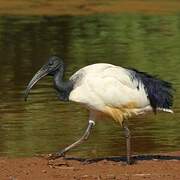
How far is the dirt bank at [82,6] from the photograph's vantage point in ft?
92.4

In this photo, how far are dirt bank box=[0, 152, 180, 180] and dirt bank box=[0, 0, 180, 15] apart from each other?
18120mm

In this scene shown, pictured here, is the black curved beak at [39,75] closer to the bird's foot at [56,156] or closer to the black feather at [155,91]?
the bird's foot at [56,156]

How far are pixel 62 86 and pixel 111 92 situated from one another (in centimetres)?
61

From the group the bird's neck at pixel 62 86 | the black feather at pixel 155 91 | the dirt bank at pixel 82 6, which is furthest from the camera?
the dirt bank at pixel 82 6

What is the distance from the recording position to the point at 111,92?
941 cm

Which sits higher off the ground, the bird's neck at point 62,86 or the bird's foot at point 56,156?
the bird's neck at point 62,86

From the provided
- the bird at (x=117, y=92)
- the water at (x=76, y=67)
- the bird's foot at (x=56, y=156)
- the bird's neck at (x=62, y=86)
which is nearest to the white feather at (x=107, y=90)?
the bird at (x=117, y=92)

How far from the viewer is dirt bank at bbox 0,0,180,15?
2816 centimetres

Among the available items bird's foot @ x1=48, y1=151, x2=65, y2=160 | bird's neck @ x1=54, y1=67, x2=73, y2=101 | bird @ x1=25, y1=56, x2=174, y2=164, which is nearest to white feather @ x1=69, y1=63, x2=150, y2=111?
bird @ x1=25, y1=56, x2=174, y2=164

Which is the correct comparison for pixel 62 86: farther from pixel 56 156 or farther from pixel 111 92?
pixel 56 156

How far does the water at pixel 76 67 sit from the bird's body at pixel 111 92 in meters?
1.31

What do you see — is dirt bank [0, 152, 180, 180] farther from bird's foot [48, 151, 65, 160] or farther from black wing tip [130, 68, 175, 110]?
black wing tip [130, 68, 175, 110]

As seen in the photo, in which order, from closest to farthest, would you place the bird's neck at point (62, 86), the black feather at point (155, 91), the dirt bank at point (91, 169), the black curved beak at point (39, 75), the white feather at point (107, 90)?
1. the dirt bank at point (91, 169)
2. the white feather at point (107, 90)
3. the black feather at point (155, 91)
4. the bird's neck at point (62, 86)
5. the black curved beak at point (39, 75)

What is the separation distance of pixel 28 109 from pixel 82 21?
41.2 feet
